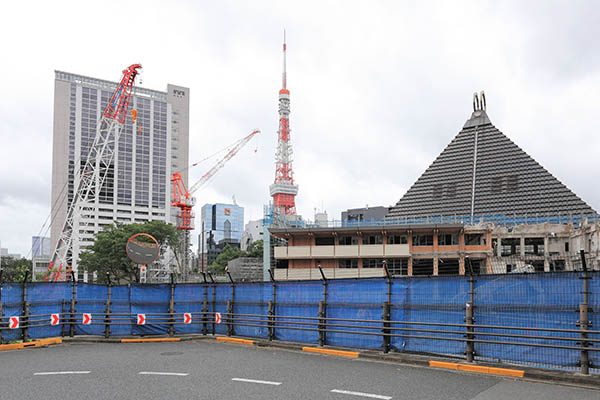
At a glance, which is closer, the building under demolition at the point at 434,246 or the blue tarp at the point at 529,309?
the blue tarp at the point at 529,309

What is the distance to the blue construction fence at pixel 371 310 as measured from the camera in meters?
10.9

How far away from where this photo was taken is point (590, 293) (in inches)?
413

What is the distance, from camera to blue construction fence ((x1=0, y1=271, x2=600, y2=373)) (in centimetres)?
1091

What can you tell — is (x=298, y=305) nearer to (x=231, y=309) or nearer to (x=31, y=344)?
(x=231, y=309)

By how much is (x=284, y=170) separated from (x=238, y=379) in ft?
499

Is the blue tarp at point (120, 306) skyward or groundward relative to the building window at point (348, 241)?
groundward

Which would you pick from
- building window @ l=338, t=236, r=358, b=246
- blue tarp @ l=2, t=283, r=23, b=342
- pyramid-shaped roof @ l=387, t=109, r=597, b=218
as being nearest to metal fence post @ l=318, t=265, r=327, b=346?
blue tarp @ l=2, t=283, r=23, b=342

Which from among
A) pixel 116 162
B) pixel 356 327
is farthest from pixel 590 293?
pixel 116 162

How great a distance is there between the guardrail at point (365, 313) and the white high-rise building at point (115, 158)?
17319 cm

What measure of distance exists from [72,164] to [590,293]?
665 feet

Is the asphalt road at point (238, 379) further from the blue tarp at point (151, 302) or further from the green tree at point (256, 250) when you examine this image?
the green tree at point (256, 250)

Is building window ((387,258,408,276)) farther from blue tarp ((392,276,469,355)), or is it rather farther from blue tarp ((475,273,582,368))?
blue tarp ((475,273,582,368))

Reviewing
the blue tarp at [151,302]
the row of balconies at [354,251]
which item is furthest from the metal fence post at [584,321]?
the row of balconies at [354,251]

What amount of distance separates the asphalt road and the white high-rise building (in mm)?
179094
